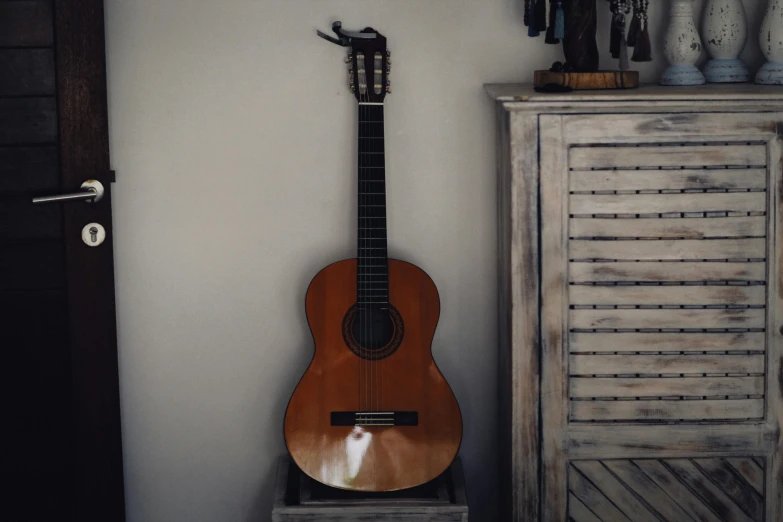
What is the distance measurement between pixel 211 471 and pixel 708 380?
5.00 ft

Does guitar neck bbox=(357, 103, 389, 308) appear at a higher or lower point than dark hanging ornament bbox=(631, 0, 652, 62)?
lower

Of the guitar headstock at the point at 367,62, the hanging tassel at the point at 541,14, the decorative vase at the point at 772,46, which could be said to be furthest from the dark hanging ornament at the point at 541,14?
the decorative vase at the point at 772,46

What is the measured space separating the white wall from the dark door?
14cm

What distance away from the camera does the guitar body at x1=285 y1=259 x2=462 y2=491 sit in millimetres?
2633

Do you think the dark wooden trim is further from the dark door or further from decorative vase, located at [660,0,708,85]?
decorative vase, located at [660,0,708,85]

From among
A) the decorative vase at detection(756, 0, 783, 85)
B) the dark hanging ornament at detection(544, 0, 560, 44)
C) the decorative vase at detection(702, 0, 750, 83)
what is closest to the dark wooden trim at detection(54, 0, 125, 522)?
the dark hanging ornament at detection(544, 0, 560, 44)

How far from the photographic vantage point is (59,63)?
2594mm

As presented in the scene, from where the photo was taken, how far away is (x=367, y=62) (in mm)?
2674

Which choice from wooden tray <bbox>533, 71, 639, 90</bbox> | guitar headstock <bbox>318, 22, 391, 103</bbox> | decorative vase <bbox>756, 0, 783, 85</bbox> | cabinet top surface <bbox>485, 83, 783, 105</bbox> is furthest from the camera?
guitar headstock <bbox>318, 22, 391, 103</bbox>

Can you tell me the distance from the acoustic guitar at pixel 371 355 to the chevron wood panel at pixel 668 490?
0.39 meters

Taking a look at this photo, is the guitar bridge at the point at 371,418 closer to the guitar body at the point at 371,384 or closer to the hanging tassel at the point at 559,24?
the guitar body at the point at 371,384

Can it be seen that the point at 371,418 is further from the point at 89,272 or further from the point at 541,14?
the point at 541,14

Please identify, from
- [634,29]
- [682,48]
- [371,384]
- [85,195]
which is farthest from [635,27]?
[85,195]

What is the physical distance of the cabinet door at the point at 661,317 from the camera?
7.76 feet
